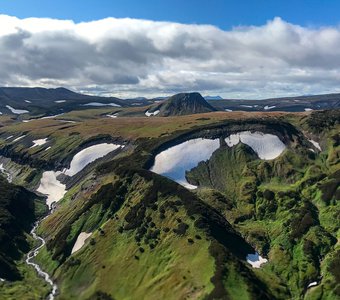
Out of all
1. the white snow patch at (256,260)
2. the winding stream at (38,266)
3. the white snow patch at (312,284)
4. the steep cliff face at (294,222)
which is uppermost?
the steep cliff face at (294,222)

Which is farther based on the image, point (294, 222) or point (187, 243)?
point (294, 222)

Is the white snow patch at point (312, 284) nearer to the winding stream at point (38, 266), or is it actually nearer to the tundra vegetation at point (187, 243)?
the tundra vegetation at point (187, 243)

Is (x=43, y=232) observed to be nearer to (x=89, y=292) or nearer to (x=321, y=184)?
(x=89, y=292)

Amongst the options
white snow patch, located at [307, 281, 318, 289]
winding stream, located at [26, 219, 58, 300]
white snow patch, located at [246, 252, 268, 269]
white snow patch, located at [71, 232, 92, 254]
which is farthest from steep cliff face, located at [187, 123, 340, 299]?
winding stream, located at [26, 219, 58, 300]

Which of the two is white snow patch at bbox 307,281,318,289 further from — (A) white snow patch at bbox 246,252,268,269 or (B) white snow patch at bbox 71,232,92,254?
(B) white snow patch at bbox 71,232,92,254

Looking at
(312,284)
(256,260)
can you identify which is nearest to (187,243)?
(256,260)

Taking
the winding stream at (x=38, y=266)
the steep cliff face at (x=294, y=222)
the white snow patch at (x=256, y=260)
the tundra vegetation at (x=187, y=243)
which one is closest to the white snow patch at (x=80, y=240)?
the tundra vegetation at (x=187, y=243)

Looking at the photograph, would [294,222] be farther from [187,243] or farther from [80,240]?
[80,240]
